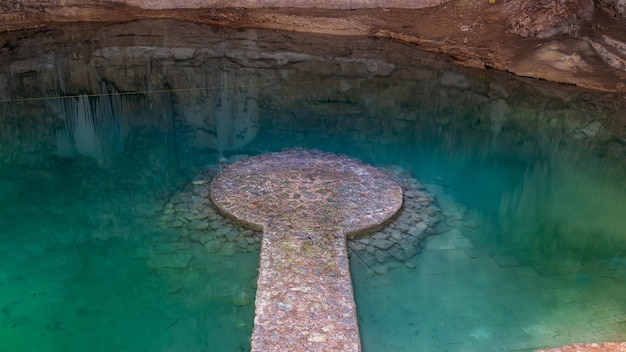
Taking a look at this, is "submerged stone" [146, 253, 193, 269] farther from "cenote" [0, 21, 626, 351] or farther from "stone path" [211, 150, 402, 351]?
"stone path" [211, 150, 402, 351]

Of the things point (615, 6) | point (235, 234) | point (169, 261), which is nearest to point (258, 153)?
point (235, 234)

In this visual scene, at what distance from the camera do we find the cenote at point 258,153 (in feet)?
18.3

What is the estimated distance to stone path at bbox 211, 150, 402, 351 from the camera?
5.08 meters

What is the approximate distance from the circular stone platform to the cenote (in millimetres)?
357

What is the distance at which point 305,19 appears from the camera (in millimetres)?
14641

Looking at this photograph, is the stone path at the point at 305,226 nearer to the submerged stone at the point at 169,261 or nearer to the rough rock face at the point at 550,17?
the submerged stone at the point at 169,261

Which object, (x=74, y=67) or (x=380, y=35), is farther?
(x=380, y=35)

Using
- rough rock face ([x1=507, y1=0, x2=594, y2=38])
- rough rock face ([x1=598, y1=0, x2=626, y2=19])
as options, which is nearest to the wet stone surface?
rough rock face ([x1=507, y1=0, x2=594, y2=38])

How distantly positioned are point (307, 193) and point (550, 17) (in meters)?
8.88

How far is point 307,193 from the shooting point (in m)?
7.27

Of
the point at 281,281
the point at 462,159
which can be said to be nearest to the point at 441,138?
the point at 462,159

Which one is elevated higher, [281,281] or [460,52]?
[460,52]

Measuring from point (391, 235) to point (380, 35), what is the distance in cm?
884

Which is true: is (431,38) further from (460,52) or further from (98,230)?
(98,230)
